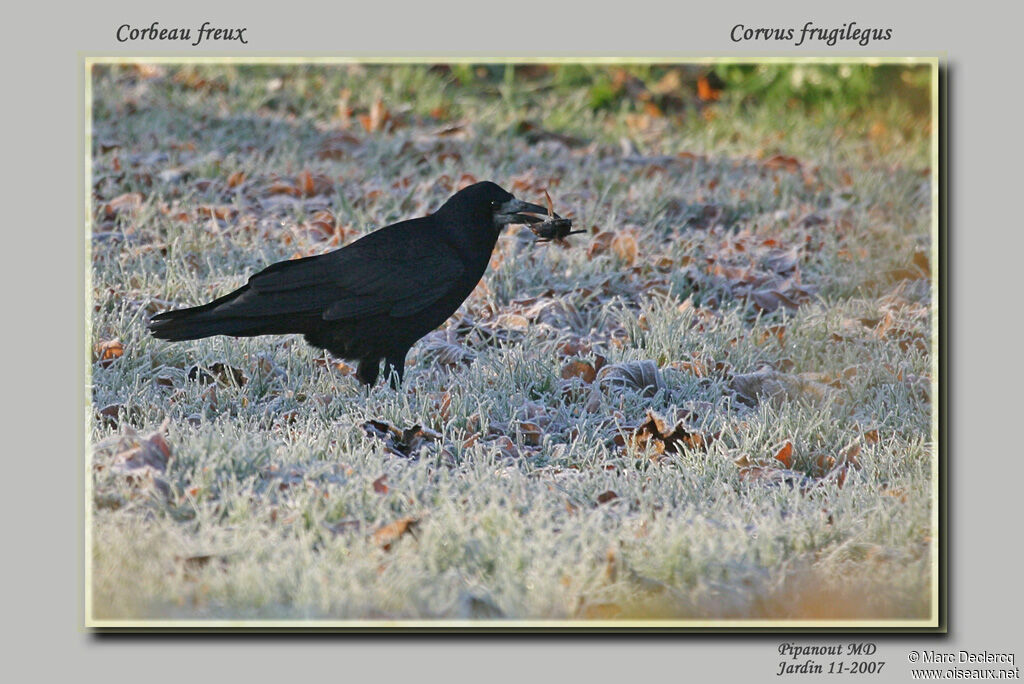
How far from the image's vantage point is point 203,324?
16.0ft

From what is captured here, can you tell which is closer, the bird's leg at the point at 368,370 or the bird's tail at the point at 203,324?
the bird's tail at the point at 203,324

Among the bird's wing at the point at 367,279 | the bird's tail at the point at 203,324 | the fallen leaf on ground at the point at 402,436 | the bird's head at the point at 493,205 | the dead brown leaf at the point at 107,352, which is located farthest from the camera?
the bird's head at the point at 493,205

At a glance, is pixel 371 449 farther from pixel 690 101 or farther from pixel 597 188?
pixel 690 101

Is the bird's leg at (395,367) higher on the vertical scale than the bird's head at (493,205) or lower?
lower

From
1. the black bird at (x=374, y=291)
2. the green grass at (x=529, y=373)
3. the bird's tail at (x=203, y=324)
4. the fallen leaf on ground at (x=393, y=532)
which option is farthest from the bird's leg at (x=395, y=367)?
the fallen leaf on ground at (x=393, y=532)

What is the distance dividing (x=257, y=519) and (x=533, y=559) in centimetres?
96

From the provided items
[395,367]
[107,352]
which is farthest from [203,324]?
[395,367]

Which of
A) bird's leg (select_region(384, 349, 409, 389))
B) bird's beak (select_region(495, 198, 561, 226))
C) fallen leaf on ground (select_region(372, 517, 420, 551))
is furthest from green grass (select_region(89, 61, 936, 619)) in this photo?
bird's beak (select_region(495, 198, 561, 226))

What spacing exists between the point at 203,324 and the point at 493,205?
54.0 inches

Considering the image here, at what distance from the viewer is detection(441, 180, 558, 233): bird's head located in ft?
17.4

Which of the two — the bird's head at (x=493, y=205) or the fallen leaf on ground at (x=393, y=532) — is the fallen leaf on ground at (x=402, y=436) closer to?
the fallen leaf on ground at (x=393, y=532)

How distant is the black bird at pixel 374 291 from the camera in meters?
4.91

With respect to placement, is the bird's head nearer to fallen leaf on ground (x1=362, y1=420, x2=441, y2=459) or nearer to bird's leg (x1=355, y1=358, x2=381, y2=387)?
bird's leg (x1=355, y1=358, x2=381, y2=387)

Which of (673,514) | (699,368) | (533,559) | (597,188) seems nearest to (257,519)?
(533,559)
